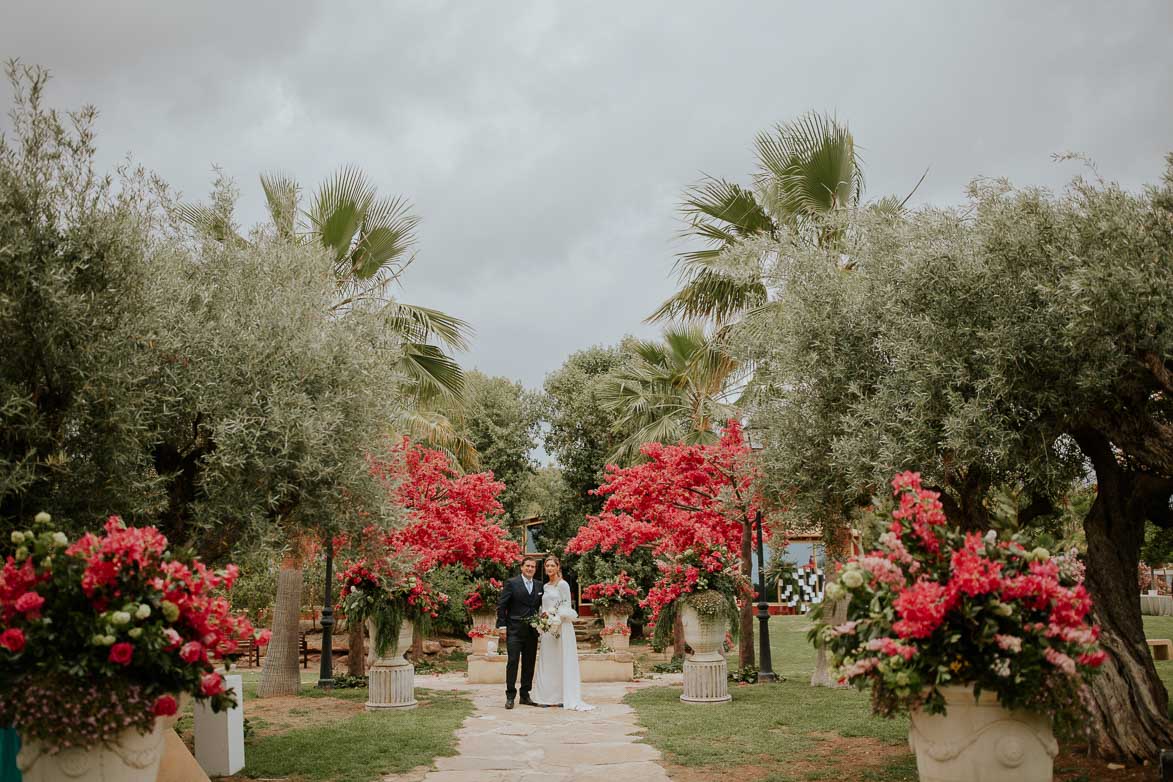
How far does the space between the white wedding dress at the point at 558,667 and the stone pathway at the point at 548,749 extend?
26 centimetres

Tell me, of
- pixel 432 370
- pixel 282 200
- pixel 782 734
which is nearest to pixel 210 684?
pixel 282 200

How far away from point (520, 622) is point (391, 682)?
191cm

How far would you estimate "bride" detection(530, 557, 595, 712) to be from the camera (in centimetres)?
1101

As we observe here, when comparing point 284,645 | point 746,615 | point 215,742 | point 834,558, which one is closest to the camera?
point 215,742

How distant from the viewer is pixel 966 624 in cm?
409

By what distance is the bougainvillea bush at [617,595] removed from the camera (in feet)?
57.1

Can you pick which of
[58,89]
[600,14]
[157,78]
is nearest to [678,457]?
[600,14]

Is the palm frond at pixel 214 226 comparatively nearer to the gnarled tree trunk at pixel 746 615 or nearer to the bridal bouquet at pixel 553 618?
the bridal bouquet at pixel 553 618

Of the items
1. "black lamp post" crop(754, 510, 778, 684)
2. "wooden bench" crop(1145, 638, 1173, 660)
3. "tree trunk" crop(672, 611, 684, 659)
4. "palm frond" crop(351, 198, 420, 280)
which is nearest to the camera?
"palm frond" crop(351, 198, 420, 280)

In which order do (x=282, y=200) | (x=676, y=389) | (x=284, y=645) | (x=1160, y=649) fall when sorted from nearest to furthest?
(x=282, y=200)
(x=284, y=645)
(x=1160, y=649)
(x=676, y=389)

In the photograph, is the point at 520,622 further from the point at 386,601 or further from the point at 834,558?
the point at 834,558

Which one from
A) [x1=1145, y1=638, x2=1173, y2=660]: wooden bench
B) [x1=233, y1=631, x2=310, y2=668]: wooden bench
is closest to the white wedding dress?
[x1=1145, y1=638, x2=1173, y2=660]: wooden bench

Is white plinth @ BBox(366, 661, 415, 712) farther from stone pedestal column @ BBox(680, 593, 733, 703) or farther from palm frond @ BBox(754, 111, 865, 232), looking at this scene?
palm frond @ BBox(754, 111, 865, 232)

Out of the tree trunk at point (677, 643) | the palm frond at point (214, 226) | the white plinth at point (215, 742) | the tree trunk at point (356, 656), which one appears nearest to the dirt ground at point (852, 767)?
the white plinth at point (215, 742)
